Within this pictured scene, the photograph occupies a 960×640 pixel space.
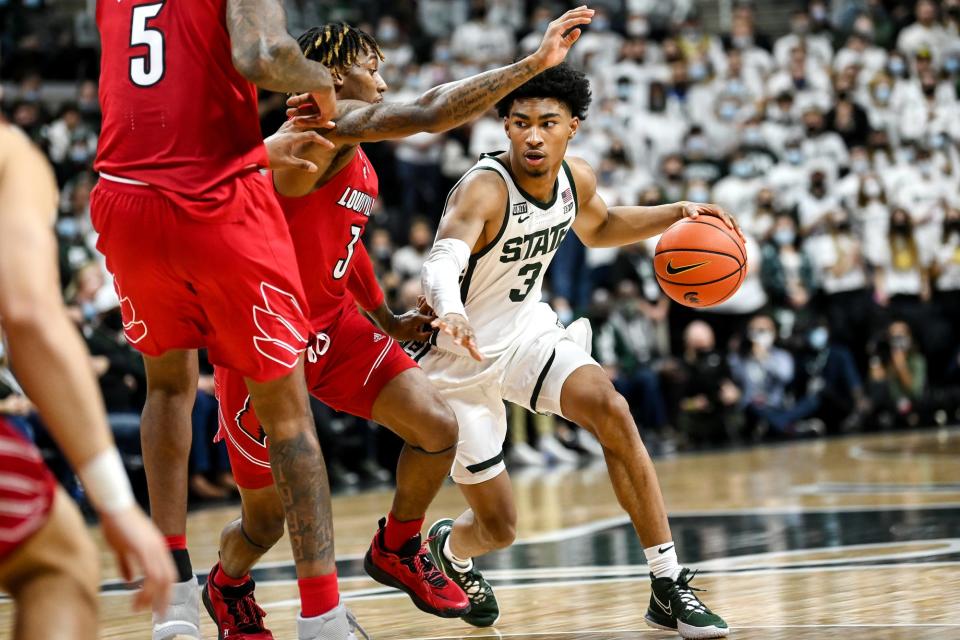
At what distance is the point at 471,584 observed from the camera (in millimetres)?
5301

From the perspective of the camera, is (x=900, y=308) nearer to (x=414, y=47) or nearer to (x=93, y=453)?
(x=414, y=47)

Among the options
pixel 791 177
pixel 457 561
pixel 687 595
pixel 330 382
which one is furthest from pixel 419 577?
pixel 791 177

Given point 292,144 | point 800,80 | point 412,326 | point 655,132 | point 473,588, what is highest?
point 800,80

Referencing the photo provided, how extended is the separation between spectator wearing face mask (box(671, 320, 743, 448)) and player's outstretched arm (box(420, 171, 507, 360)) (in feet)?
30.7

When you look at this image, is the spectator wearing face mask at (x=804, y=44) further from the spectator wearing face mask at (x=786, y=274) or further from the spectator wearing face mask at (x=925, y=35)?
the spectator wearing face mask at (x=786, y=274)

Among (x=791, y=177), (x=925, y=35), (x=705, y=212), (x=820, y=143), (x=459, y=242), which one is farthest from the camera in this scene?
(x=925, y=35)

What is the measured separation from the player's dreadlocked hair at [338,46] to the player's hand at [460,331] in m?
1.01

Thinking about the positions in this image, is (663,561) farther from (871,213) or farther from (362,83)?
(871,213)

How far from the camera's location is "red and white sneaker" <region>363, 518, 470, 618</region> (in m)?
5.05

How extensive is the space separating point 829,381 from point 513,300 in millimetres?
10787

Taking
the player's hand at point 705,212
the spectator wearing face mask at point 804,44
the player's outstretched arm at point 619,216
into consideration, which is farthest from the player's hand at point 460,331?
the spectator wearing face mask at point 804,44

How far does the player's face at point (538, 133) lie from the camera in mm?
5270

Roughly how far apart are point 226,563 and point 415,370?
3.27 ft

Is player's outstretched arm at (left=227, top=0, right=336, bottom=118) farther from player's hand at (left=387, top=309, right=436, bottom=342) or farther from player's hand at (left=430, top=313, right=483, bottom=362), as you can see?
player's hand at (left=387, top=309, right=436, bottom=342)
